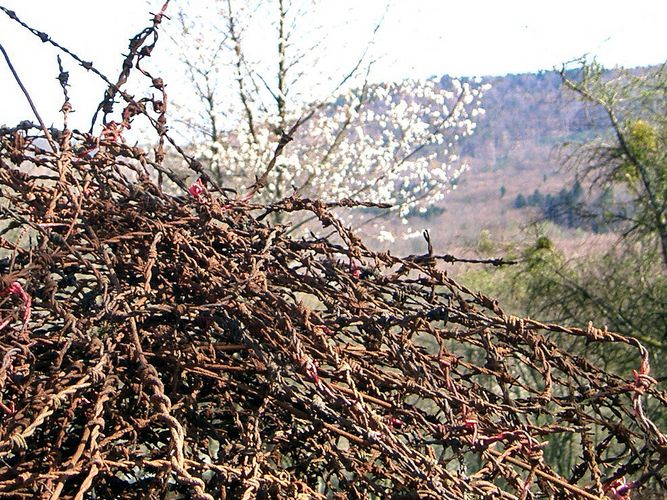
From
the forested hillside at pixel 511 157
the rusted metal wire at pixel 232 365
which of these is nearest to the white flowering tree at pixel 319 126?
the forested hillside at pixel 511 157

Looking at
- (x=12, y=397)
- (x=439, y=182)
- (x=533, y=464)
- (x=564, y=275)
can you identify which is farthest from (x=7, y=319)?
(x=439, y=182)

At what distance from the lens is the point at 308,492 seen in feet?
3.31

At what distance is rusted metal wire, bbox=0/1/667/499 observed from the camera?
946 mm

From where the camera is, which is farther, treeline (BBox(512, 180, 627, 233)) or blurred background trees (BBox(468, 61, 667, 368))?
treeline (BBox(512, 180, 627, 233))

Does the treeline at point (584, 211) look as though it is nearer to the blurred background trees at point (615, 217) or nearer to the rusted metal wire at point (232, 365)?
the blurred background trees at point (615, 217)

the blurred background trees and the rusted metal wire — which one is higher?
the rusted metal wire

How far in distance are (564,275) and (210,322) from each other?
358 inches

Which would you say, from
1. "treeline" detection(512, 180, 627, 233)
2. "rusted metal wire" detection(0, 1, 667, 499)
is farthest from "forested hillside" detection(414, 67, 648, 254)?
"rusted metal wire" detection(0, 1, 667, 499)

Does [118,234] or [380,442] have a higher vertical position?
[118,234]

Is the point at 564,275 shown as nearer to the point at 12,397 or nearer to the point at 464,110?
the point at 464,110

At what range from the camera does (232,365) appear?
3.65 feet

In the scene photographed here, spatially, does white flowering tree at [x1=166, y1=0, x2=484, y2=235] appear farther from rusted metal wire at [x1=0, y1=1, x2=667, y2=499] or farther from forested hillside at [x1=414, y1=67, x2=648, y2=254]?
rusted metal wire at [x1=0, y1=1, x2=667, y2=499]

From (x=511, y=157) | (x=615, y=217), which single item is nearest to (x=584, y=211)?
(x=615, y=217)

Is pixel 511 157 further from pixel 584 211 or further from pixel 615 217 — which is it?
pixel 615 217
